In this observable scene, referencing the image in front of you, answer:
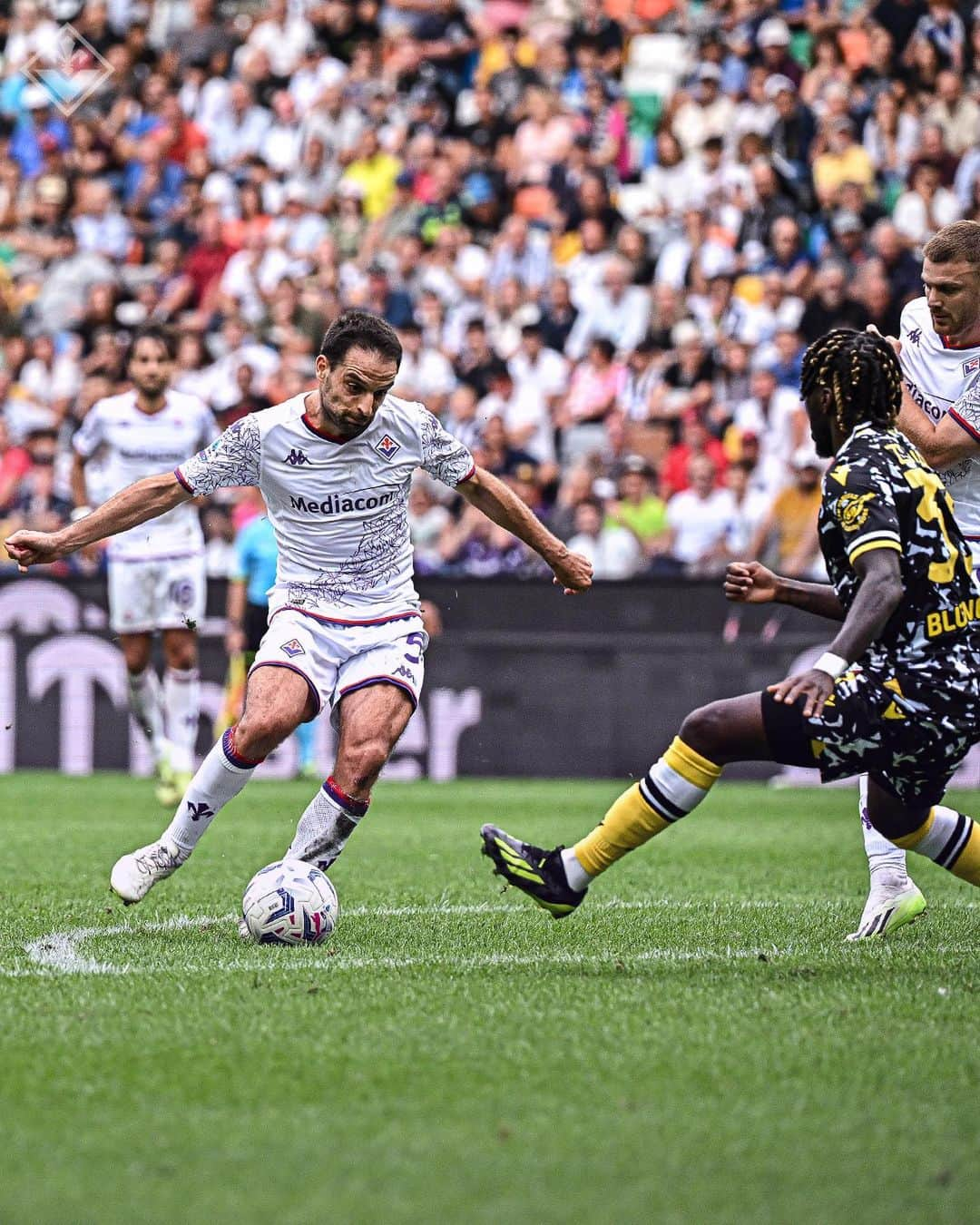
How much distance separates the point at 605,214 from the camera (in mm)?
18703

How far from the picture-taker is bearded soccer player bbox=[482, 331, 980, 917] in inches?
218

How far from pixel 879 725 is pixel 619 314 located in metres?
12.8

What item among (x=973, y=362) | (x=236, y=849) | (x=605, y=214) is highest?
(x=605, y=214)

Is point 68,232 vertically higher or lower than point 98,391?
higher

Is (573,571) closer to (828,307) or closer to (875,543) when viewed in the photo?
(875,543)

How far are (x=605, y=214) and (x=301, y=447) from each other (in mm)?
12028

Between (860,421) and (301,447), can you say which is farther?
(301,447)

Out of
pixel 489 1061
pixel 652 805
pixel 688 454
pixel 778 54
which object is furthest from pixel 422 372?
pixel 489 1061

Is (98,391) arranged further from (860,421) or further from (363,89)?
(860,421)

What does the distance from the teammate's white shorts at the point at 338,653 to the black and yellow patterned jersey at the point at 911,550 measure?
81.4 inches

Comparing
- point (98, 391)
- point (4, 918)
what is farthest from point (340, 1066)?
point (98, 391)

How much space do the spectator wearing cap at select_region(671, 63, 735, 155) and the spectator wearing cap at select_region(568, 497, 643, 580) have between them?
5015 mm

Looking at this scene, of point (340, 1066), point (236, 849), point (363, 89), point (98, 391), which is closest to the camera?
point (340, 1066)

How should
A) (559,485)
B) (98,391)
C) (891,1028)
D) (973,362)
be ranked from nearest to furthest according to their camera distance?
1. (891,1028)
2. (973,362)
3. (559,485)
4. (98,391)
